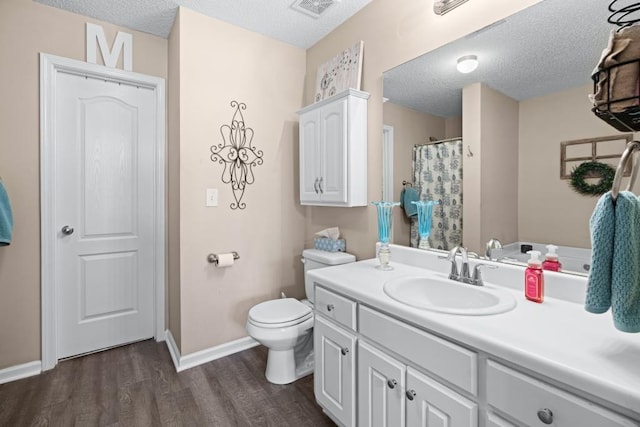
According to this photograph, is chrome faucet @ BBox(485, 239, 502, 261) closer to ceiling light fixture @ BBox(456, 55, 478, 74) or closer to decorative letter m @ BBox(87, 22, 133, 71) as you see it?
ceiling light fixture @ BBox(456, 55, 478, 74)

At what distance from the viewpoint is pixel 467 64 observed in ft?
5.19

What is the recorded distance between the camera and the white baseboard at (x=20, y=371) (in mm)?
2021

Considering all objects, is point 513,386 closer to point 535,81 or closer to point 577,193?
point 577,193

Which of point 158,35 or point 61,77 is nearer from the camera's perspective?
point 61,77

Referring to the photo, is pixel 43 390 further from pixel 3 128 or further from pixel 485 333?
pixel 485 333

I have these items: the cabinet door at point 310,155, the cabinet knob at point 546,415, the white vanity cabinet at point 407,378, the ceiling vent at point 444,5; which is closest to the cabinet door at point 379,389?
the white vanity cabinet at point 407,378

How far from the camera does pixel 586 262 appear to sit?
4.01 ft

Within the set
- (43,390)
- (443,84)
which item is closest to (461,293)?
(443,84)

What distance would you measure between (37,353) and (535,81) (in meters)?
3.31

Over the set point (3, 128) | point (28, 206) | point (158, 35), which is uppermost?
point (158, 35)

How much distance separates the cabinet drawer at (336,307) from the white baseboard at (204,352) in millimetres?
1113

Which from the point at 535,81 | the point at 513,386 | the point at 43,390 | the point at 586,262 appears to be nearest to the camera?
the point at 513,386

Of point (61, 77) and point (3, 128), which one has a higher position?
point (61, 77)

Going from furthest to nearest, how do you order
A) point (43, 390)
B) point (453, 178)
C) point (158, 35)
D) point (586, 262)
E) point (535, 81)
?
point (158, 35), point (43, 390), point (453, 178), point (535, 81), point (586, 262)
